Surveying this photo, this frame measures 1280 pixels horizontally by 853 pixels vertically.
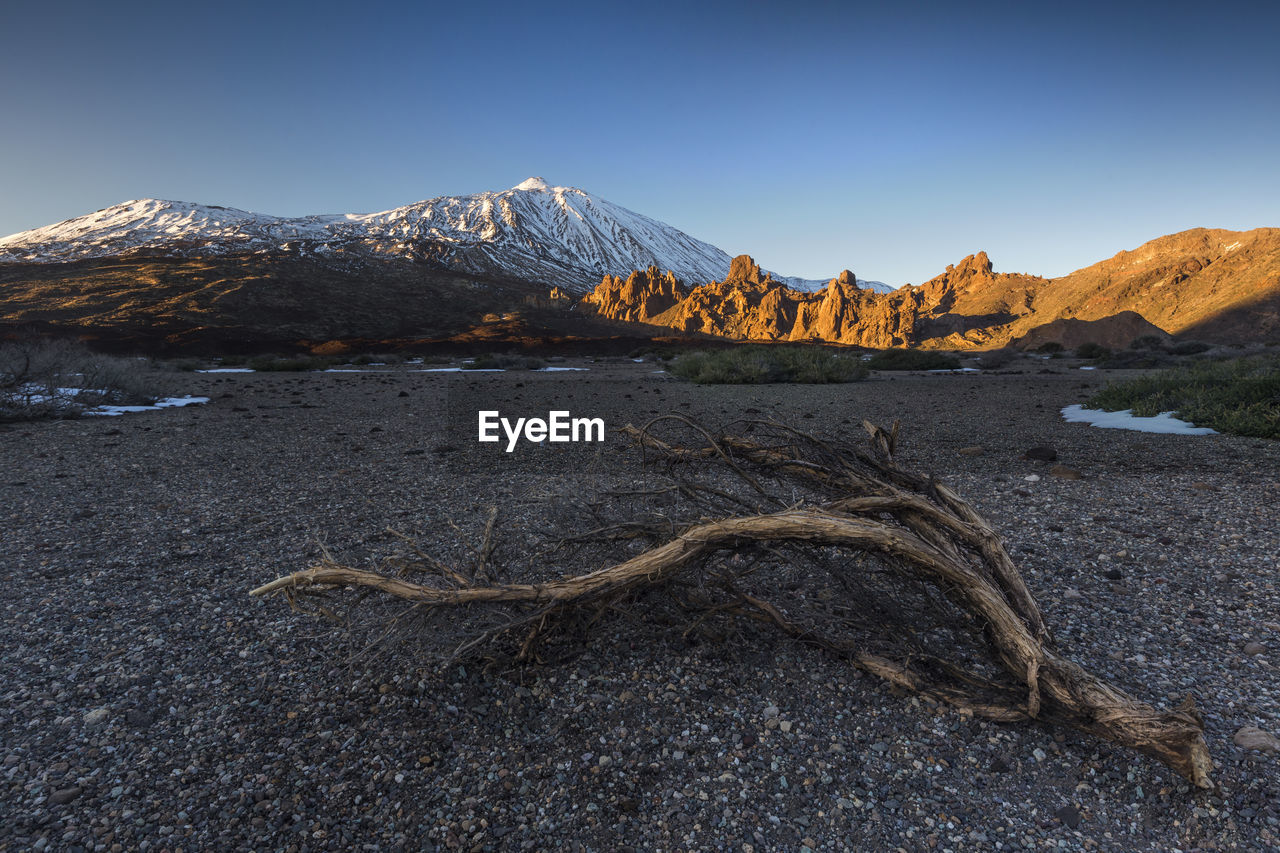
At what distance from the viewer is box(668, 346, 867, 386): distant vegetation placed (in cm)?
2161

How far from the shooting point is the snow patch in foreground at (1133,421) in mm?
8875

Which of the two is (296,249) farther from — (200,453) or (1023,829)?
(1023,829)

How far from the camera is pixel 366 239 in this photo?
133 m

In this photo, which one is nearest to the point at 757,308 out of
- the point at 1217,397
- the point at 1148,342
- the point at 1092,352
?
the point at 1148,342

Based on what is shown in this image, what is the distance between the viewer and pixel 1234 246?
70.6 metres

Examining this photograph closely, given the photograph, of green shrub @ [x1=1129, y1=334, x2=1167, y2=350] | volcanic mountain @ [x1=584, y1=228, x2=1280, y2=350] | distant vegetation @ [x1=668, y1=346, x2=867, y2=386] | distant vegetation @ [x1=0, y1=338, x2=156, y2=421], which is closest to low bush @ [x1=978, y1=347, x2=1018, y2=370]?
green shrub @ [x1=1129, y1=334, x2=1167, y2=350]

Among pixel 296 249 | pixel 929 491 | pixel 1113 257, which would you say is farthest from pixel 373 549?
pixel 296 249

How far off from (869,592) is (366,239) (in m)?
153

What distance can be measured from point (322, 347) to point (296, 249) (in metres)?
83.2

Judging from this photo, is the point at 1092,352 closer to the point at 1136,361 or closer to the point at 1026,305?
the point at 1136,361

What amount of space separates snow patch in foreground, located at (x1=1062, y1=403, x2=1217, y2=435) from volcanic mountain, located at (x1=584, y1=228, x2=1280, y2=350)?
140 feet

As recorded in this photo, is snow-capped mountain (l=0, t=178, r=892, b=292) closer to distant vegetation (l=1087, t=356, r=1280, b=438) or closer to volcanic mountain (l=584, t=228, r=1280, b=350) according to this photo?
volcanic mountain (l=584, t=228, r=1280, b=350)

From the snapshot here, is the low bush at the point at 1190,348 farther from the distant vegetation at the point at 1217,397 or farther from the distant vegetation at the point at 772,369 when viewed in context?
the distant vegetation at the point at 1217,397

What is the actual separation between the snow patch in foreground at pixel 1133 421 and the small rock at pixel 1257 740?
887 centimetres
